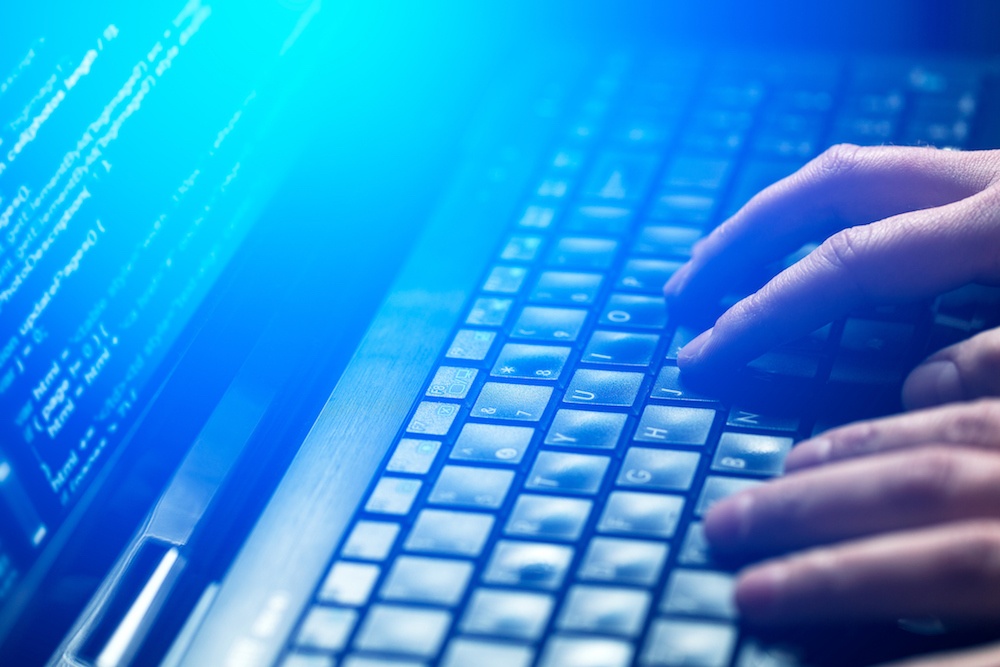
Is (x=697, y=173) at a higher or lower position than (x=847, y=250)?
higher

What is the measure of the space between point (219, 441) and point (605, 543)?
0.94ft

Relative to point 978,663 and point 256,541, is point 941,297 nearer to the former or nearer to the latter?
point 978,663

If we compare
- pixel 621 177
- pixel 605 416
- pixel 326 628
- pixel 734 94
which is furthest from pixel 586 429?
pixel 734 94

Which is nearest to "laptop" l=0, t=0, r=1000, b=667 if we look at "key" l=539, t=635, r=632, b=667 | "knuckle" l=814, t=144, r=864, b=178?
"key" l=539, t=635, r=632, b=667

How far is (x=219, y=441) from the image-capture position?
69 centimetres

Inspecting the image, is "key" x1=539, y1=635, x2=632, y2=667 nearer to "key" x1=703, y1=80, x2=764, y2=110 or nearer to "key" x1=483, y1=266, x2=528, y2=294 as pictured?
"key" x1=483, y1=266, x2=528, y2=294

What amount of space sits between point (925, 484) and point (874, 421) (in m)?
0.07

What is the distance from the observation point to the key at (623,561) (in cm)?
57

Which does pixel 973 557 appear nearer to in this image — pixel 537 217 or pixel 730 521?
pixel 730 521

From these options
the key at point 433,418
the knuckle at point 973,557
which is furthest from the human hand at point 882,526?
the key at point 433,418

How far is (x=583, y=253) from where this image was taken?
833mm

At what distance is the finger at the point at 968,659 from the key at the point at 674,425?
0.20m

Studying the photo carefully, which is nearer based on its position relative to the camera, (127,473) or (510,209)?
(127,473)

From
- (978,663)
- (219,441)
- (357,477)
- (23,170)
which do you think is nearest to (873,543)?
(978,663)
